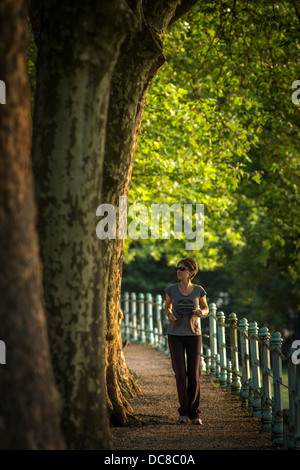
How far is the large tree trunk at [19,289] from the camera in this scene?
3.82 meters

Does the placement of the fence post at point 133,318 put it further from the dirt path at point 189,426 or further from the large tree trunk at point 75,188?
the large tree trunk at point 75,188

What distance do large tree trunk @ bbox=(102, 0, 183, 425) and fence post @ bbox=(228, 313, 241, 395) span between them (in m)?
2.69

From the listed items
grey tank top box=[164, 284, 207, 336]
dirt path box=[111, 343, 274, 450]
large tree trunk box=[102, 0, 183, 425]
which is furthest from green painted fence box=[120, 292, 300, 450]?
large tree trunk box=[102, 0, 183, 425]

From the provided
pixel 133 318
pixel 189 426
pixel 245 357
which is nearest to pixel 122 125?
pixel 189 426

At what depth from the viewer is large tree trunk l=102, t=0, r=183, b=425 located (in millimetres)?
7406

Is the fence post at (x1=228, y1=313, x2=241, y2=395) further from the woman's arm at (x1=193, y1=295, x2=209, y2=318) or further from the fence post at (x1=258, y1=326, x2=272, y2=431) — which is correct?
the fence post at (x1=258, y1=326, x2=272, y2=431)

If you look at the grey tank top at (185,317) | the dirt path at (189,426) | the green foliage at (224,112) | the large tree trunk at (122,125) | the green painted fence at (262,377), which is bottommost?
the dirt path at (189,426)

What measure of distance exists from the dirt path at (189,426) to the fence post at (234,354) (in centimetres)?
17

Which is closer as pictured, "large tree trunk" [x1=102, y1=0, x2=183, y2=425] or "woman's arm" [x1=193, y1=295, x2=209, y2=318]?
"large tree trunk" [x1=102, y1=0, x2=183, y2=425]

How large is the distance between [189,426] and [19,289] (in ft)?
15.7

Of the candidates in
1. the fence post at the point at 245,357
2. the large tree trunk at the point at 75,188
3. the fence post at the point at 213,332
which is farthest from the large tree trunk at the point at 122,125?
the fence post at the point at 213,332

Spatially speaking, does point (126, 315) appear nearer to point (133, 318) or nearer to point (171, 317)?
point (133, 318)

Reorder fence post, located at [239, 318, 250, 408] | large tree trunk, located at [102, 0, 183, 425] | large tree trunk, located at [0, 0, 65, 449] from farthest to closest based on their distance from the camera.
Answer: fence post, located at [239, 318, 250, 408] < large tree trunk, located at [102, 0, 183, 425] < large tree trunk, located at [0, 0, 65, 449]
